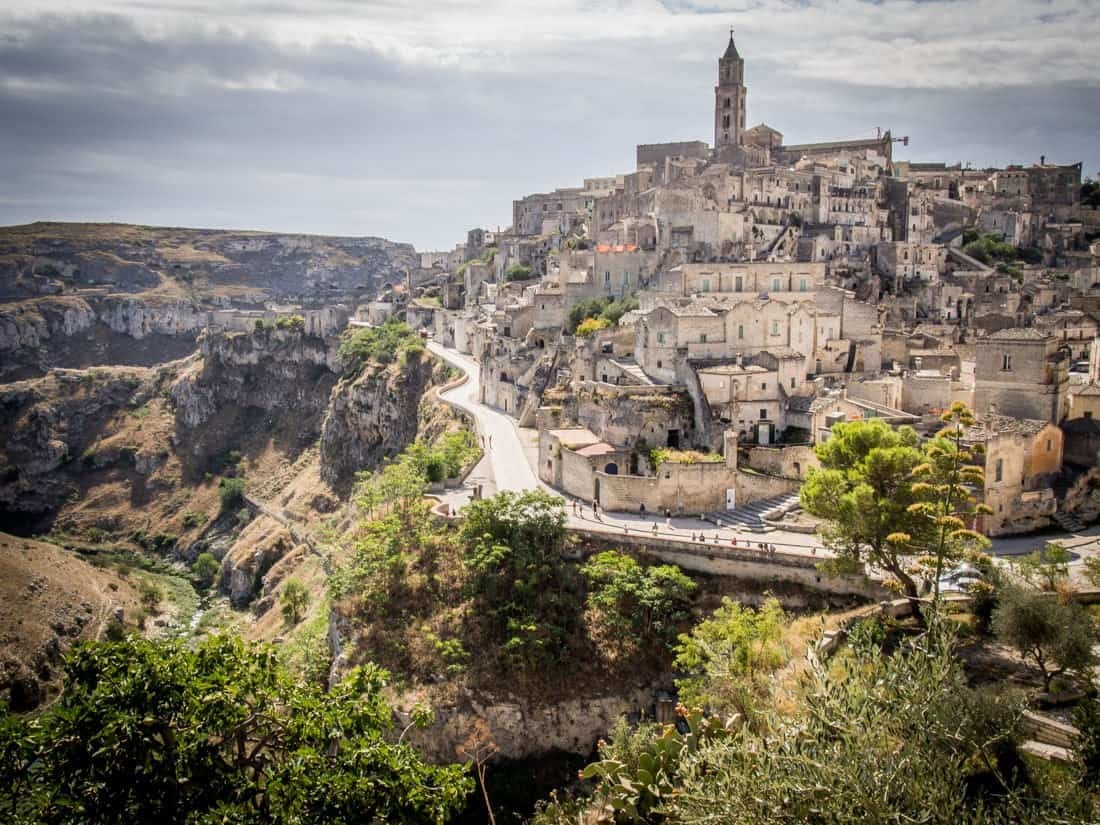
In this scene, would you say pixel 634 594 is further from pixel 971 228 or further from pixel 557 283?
pixel 971 228

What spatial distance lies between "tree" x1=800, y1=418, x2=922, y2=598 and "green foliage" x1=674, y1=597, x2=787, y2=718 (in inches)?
136

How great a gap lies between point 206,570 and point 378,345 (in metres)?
26.6

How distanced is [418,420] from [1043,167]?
220ft

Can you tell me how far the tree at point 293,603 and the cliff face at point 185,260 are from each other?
372ft

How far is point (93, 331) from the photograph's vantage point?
A: 427 ft

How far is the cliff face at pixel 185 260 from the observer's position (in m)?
144

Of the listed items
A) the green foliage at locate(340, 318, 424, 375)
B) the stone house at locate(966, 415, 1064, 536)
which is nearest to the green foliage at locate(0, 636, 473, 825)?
the stone house at locate(966, 415, 1064, 536)

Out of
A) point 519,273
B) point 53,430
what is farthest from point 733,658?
point 53,430

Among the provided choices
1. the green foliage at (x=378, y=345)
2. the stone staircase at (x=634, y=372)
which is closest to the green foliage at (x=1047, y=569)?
the stone staircase at (x=634, y=372)

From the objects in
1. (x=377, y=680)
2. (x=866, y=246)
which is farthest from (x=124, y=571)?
(x=866, y=246)

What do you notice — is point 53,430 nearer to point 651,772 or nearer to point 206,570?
point 206,570

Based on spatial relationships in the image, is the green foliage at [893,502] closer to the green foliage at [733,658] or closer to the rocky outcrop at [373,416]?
the green foliage at [733,658]

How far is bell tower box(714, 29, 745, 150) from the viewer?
3521 inches

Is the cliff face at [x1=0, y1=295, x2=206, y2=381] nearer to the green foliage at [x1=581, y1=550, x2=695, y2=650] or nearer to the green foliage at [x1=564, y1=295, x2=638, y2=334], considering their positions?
the green foliage at [x1=564, y1=295, x2=638, y2=334]
